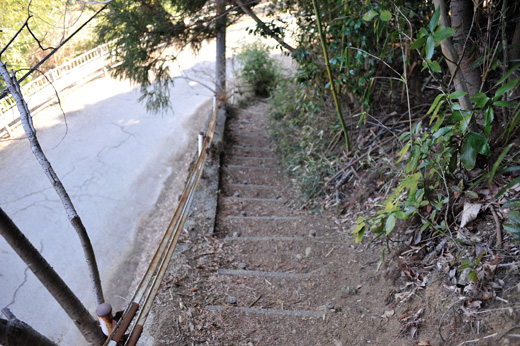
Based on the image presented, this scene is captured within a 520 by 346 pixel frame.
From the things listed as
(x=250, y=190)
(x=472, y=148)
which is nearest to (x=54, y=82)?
(x=250, y=190)

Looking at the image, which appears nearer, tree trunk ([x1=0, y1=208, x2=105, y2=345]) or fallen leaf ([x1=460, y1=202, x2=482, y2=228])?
tree trunk ([x1=0, y1=208, x2=105, y2=345])

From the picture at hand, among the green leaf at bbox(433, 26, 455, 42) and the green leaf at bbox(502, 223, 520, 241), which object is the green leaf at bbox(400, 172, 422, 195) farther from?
the green leaf at bbox(433, 26, 455, 42)

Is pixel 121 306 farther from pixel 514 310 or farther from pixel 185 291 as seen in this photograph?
pixel 514 310

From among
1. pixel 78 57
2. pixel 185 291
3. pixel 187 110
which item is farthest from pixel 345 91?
pixel 187 110

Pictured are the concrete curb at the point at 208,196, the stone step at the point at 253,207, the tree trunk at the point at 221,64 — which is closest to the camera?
the concrete curb at the point at 208,196

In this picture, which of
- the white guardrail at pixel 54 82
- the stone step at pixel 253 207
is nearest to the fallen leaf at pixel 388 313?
the stone step at pixel 253 207

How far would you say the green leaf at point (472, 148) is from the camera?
5.98ft

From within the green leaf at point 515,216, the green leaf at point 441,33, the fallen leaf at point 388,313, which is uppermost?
the green leaf at point 441,33

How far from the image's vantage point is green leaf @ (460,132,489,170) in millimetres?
1821

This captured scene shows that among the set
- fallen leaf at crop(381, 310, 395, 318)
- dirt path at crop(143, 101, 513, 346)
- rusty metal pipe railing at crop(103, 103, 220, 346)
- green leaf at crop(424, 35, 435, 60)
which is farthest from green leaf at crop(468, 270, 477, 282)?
rusty metal pipe railing at crop(103, 103, 220, 346)

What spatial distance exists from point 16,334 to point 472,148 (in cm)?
220

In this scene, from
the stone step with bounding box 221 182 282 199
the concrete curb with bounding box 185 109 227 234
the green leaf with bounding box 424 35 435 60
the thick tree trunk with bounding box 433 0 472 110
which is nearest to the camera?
the green leaf with bounding box 424 35 435 60

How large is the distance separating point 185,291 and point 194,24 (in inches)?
204

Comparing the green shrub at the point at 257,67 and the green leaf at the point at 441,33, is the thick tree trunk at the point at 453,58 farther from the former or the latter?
the green shrub at the point at 257,67
